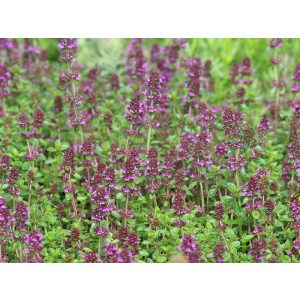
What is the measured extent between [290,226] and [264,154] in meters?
0.74

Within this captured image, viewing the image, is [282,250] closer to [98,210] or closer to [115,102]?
[98,210]

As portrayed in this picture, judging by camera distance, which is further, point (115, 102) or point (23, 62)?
point (23, 62)

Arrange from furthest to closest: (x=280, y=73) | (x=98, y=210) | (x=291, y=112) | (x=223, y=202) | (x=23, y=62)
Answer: (x=23, y=62) < (x=280, y=73) < (x=291, y=112) < (x=223, y=202) < (x=98, y=210)

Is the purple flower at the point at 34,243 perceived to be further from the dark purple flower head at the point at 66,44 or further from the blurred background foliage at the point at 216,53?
the blurred background foliage at the point at 216,53

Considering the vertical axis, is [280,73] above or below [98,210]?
above

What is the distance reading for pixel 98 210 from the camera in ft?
13.7

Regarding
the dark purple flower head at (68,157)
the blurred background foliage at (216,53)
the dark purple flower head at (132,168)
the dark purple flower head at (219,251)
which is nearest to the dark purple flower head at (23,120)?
the dark purple flower head at (68,157)

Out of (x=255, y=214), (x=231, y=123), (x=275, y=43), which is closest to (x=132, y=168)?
(x=231, y=123)

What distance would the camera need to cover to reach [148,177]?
15.1 feet

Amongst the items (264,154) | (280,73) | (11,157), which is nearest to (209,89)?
(280,73)

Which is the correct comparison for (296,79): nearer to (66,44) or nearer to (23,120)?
(66,44)

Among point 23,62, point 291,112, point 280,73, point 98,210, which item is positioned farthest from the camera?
point 23,62

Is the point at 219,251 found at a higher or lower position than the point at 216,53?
lower

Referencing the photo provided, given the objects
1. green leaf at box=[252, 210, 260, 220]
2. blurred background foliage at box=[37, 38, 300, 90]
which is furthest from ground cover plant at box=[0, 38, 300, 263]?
blurred background foliage at box=[37, 38, 300, 90]
